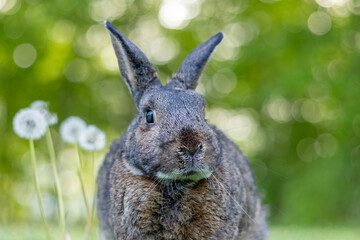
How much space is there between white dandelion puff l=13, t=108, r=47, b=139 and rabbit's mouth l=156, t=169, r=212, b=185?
1.17 meters

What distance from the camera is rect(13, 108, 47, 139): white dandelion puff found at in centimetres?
404

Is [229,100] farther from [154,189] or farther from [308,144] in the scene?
[154,189]

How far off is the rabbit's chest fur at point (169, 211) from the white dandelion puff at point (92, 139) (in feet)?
1.55

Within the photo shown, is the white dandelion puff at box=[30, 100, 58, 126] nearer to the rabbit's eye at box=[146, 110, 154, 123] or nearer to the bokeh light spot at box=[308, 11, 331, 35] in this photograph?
the rabbit's eye at box=[146, 110, 154, 123]

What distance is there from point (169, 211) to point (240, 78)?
1409cm

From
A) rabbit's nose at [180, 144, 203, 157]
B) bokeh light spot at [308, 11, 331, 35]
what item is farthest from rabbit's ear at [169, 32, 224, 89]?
bokeh light spot at [308, 11, 331, 35]

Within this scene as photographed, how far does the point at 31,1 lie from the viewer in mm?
16891

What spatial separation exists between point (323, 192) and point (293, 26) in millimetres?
5801

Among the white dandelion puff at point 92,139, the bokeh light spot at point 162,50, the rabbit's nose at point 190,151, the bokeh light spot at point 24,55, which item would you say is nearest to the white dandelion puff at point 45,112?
the white dandelion puff at point 92,139

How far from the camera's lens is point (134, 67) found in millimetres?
4488

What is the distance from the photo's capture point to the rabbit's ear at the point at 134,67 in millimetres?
4427

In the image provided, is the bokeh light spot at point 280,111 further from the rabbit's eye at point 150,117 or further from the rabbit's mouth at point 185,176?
the rabbit's mouth at point 185,176

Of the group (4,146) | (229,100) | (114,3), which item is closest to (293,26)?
(229,100)

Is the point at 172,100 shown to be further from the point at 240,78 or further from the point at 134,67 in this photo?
the point at 240,78
